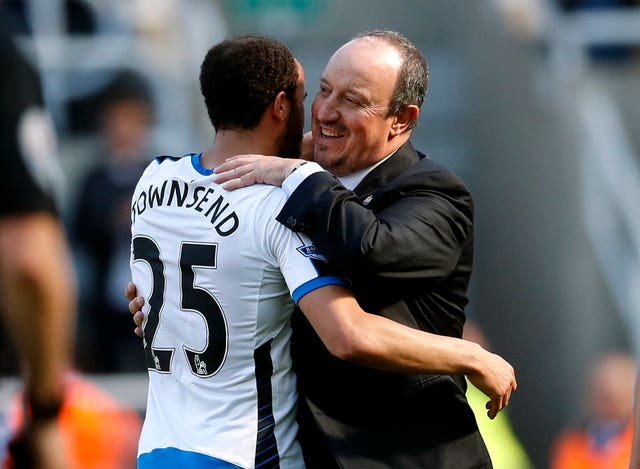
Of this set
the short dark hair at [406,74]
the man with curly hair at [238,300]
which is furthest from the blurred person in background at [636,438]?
the short dark hair at [406,74]

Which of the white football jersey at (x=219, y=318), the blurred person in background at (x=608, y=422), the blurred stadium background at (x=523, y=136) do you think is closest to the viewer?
the white football jersey at (x=219, y=318)

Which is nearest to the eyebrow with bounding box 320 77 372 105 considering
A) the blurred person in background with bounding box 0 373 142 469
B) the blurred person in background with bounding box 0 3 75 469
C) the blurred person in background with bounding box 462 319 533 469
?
the blurred person in background with bounding box 0 3 75 469

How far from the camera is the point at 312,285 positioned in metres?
3.13

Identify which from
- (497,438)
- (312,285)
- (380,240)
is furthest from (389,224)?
(497,438)

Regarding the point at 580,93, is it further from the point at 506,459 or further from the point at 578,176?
the point at 506,459

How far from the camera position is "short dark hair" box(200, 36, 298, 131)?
3.30 m

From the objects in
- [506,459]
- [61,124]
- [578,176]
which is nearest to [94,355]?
[61,124]

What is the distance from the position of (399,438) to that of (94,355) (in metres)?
4.97

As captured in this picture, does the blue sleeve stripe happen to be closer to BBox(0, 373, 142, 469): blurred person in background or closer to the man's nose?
the man's nose

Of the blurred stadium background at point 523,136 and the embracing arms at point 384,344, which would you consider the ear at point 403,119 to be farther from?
the blurred stadium background at point 523,136

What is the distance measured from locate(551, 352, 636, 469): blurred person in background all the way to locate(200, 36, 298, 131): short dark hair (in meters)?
4.53

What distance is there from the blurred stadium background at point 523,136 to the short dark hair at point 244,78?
4827mm

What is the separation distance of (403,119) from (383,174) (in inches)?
7.6

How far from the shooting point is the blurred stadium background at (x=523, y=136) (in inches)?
337
